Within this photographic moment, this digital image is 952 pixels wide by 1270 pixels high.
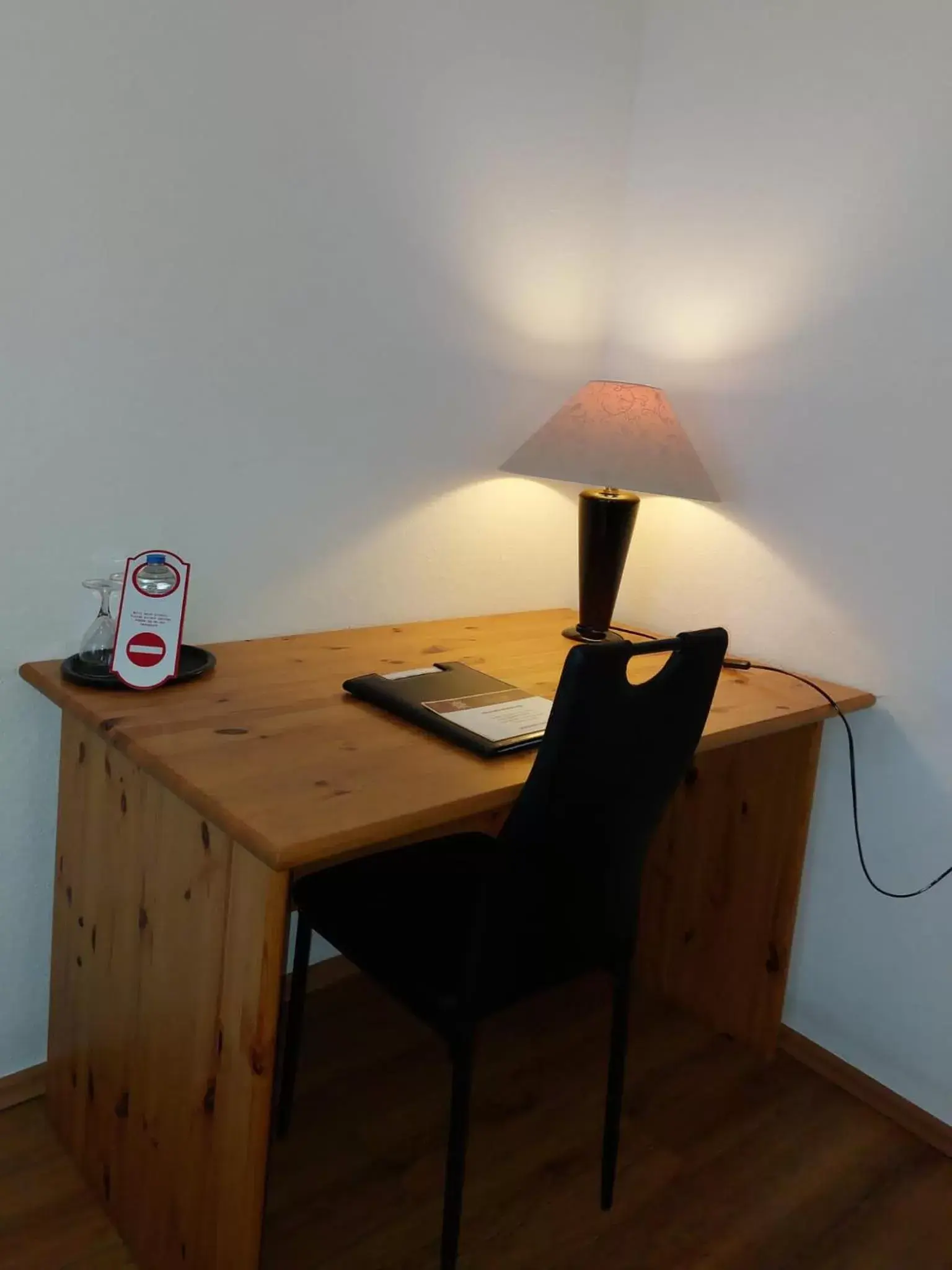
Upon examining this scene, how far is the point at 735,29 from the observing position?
6.41 ft

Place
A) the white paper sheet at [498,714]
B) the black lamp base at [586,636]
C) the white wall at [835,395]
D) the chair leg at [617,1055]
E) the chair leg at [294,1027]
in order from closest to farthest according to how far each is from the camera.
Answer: the white paper sheet at [498,714]
the chair leg at [617,1055]
the chair leg at [294,1027]
the white wall at [835,395]
the black lamp base at [586,636]

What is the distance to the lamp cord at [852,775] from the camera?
5.82 feet

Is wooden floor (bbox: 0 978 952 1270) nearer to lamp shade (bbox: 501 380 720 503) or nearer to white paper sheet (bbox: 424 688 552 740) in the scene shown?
white paper sheet (bbox: 424 688 552 740)

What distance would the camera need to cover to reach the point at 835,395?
1845 millimetres

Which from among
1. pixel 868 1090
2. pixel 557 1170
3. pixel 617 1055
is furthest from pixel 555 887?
pixel 868 1090

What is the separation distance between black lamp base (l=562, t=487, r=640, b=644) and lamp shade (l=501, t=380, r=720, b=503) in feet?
0.26

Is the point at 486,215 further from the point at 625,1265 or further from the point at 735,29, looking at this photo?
the point at 625,1265

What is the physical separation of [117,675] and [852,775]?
1.34 m

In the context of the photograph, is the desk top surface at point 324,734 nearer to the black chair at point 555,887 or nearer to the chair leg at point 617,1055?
the black chair at point 555,887

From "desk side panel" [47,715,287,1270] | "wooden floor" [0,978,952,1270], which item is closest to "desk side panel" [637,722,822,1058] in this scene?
"wooden floor" [0,978,952,1270]

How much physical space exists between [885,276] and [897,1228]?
63.3 inches

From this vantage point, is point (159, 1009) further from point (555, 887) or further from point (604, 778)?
point (604, 778)

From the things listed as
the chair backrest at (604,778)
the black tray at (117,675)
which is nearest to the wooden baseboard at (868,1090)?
the chair backrest at (604,778)

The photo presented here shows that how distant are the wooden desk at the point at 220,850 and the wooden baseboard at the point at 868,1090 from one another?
11 centimetres
